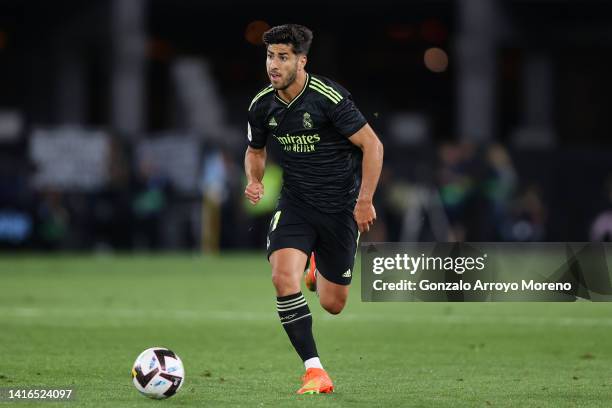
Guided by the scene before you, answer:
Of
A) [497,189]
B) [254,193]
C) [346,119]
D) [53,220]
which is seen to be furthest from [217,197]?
[346,119]

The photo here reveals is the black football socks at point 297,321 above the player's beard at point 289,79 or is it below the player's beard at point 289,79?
below

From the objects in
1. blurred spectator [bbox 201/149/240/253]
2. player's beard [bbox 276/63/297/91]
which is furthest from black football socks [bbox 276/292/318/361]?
blurred spectator [bbox 201/149/240/253]

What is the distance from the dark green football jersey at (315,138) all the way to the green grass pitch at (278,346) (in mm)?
1361

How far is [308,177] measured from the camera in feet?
31.3

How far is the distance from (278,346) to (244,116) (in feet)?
111

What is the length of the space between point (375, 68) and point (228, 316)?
121ft

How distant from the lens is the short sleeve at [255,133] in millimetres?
9641

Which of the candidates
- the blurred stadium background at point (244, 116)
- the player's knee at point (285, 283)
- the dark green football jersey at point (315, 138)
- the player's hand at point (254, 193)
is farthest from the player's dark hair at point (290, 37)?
the blurred stadium background at point (244, 116)

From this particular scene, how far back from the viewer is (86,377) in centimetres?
962

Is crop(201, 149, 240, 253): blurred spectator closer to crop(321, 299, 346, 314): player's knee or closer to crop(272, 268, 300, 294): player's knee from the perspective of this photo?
crop(321, 299, 346, 314): player's knee

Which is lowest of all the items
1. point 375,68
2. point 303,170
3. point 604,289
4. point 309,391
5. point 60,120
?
point 309,391

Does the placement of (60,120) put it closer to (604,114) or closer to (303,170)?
(604,114)

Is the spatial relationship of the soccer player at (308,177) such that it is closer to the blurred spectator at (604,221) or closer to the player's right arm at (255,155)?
the player's right arm at (255,155)

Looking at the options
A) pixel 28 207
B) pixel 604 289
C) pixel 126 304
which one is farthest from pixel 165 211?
pixel 604 289
